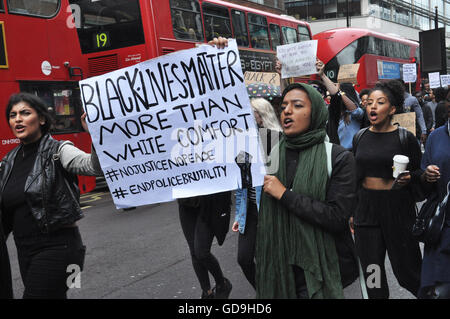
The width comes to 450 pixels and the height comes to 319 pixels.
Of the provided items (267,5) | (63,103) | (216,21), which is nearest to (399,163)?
(63,103)

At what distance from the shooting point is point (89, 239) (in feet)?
20.6

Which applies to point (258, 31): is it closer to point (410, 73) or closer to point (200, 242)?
point (410, 73)

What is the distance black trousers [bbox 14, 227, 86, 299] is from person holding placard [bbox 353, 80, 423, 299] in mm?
2018

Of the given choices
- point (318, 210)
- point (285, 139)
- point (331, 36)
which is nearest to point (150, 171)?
point (285, 139)

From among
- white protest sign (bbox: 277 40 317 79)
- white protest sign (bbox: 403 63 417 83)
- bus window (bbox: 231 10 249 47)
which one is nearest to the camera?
white protest sign (bbox: 277 40 317 79)

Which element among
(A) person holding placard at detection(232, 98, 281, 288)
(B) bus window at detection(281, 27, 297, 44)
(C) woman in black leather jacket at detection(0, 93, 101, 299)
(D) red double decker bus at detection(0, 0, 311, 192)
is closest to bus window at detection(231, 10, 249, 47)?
(D) red double decker bus at detection(0, 0, 311, 192)

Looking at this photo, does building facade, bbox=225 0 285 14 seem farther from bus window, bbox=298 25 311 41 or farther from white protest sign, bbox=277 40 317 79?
white protest sign, bbox=277 40 317 79

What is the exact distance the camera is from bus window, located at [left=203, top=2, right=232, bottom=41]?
1073 cm

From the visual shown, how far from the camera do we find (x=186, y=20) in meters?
10.2

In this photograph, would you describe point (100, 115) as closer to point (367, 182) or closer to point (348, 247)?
point (348, 247)

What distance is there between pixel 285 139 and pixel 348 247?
65 centimetres

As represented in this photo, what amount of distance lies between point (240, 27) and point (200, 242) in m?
9.02

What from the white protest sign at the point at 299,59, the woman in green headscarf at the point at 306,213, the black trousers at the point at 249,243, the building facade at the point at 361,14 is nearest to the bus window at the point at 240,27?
the white protest sign at the point at 299,59

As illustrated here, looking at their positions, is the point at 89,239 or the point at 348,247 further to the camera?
the point at 89,239
